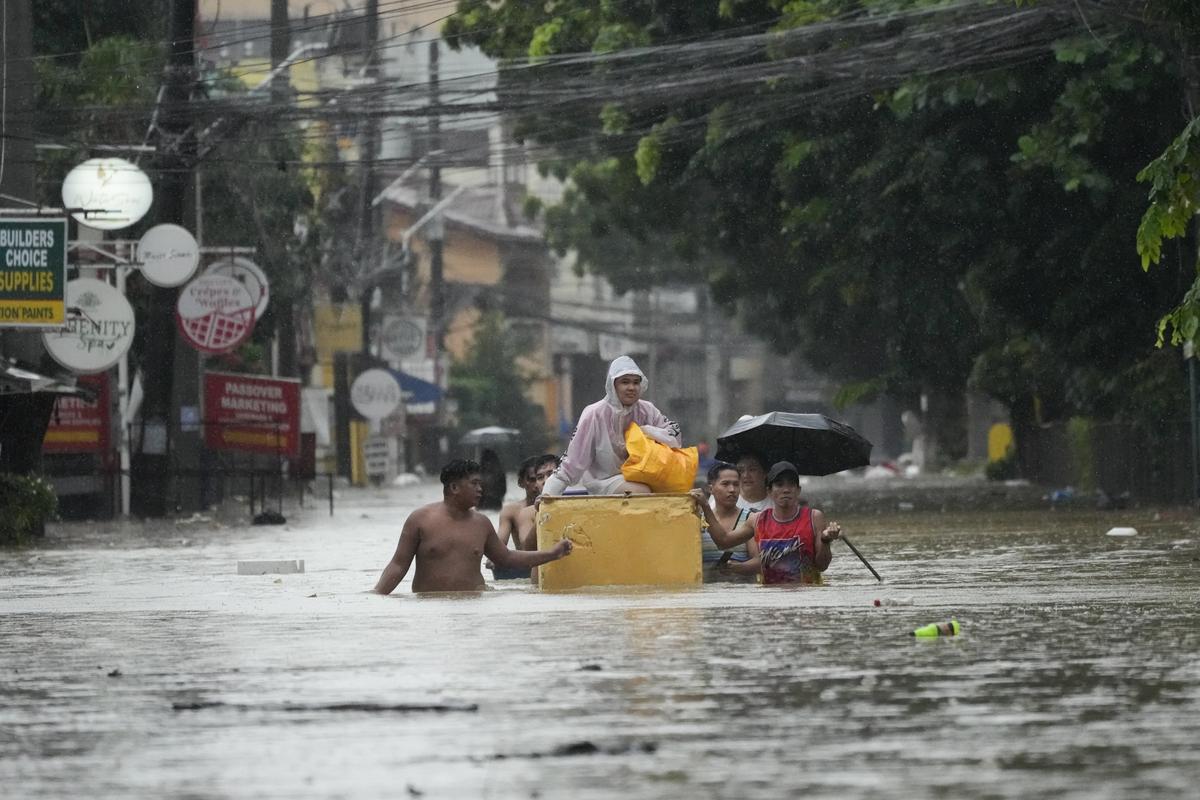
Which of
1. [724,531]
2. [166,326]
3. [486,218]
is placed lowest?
[724,531]

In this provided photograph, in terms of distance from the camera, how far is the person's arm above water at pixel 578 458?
51.3ft

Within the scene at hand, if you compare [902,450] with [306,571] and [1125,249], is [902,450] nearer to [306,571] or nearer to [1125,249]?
[1125,249]

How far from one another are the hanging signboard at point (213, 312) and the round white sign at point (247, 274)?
20.7 inches

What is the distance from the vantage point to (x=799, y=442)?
667 inches

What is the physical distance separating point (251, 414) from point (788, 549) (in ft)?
71.5

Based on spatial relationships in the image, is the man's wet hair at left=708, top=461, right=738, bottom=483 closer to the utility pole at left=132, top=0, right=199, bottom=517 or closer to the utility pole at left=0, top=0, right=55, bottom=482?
the utility pole at left=0, top=0, right=55, bottom=482

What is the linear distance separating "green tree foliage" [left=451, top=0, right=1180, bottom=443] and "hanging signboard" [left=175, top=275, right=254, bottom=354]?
550 cm

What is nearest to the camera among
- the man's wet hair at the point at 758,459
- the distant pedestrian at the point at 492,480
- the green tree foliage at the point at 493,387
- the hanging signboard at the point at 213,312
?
the man's wet hair at the point at 758,459

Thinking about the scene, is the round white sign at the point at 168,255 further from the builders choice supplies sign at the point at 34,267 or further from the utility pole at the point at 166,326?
the builders choice supplies sign at the point at 34,267

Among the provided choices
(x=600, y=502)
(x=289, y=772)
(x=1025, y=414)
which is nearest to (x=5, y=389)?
(x=600, y=502)

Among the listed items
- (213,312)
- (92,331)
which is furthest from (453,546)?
(213,312)

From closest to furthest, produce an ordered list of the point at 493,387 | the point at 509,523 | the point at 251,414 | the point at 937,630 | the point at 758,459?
the point at 937,630, the point at 758,459, the point at 509,523, the point at 251,414, the point at 493,387

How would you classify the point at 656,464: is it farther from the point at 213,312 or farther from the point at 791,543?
the point at 213,312

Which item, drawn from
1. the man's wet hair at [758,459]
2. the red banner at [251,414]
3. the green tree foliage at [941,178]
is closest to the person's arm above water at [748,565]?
the man's wet hair at [758,459]
